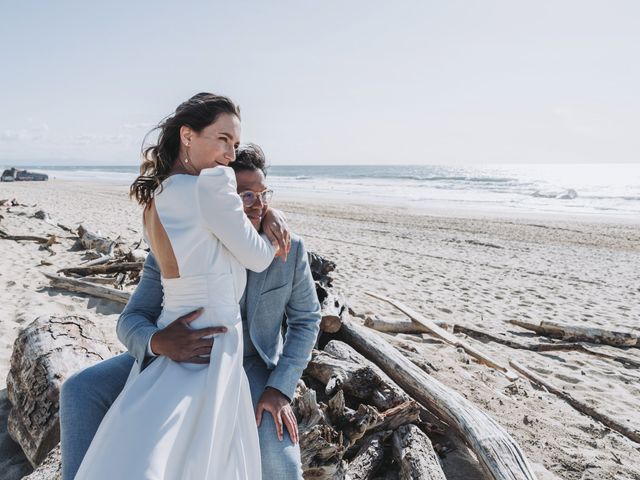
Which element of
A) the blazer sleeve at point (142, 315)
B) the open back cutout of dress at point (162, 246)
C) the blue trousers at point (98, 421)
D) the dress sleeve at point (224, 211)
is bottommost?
the blue trousers at point (98, 421)

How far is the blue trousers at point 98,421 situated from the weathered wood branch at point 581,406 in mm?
2917

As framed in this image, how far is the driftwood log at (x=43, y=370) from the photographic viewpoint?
258cm

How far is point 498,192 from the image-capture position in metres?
32.1

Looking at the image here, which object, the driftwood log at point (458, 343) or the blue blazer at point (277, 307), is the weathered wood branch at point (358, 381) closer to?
the blue blazer at point (277, 307)

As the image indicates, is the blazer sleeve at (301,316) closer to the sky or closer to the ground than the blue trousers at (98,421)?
closer to the sky

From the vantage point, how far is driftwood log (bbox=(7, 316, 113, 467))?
2.58 m

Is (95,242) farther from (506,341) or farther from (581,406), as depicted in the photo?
(581,406)

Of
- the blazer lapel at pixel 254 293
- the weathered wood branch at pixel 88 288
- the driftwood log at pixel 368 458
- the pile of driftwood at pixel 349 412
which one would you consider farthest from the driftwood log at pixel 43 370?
the weathered wood branch at pixel 88 288

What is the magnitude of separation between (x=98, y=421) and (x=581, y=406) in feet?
12.4

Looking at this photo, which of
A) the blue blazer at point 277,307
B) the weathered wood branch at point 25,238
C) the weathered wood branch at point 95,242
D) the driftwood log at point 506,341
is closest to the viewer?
the blue blazer at point 277,307

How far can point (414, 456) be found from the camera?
2.46 meters

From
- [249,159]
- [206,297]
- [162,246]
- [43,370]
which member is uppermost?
[249,159]

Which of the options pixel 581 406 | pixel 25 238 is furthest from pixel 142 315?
pixel 25 238

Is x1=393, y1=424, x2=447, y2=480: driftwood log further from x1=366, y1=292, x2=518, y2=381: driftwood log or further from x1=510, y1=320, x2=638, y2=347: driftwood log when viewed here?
x1=510, y1=320, x2=638, y2=347: driftwood log
